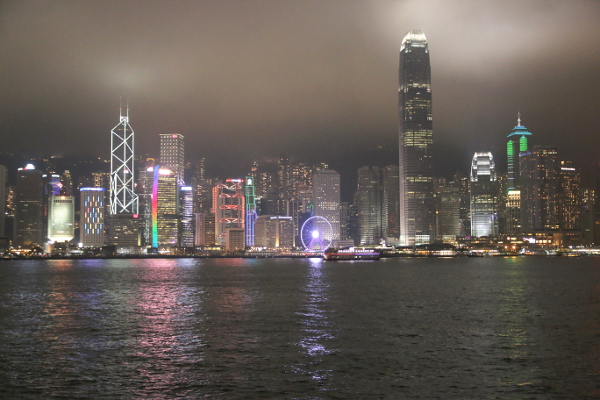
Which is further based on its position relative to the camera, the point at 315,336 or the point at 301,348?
the point at 315,336

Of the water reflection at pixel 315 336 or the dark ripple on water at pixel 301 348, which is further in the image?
the water reflection at pixel 315 336

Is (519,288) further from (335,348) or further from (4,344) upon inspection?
(4,344)

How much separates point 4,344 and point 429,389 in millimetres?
27047

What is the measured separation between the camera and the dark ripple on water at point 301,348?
1036 inches

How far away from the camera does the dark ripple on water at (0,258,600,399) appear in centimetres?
2631

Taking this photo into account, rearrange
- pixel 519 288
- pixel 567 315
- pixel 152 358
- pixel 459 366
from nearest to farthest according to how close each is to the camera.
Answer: pixel 459 366 < pixel 152 358 < pixel 567 315 < pixel 519 288

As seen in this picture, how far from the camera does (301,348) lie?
35.2 m

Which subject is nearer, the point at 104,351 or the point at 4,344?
the point at 104,351

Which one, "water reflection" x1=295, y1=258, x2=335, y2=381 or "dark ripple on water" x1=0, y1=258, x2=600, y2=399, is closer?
"dark ripple on water" x1=0, y1=258, x2=600, y2=399

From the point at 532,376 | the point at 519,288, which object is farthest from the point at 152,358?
the point at 519,288

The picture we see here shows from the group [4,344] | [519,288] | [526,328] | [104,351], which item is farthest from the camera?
[519,288]

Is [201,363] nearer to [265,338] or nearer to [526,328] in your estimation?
[265,338]

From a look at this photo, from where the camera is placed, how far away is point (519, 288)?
264ft

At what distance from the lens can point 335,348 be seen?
3528 cm
